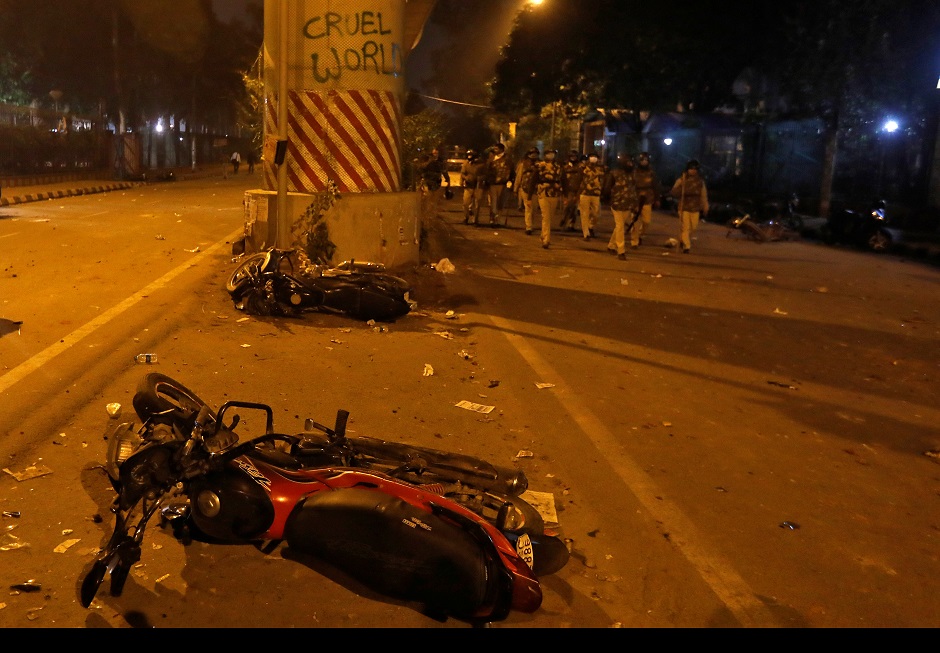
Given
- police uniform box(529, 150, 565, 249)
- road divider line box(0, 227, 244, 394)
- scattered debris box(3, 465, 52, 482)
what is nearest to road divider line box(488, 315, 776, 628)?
scattered debris box(3, 465, 52, 482)

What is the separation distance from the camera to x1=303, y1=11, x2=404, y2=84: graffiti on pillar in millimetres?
10867

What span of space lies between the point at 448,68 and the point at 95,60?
36416 millimetres

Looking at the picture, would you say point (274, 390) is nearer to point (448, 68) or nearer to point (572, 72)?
point (572, 72)

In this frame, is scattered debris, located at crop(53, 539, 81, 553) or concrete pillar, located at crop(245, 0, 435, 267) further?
concrete pillar, located at crop(245, 0, 435, 267)

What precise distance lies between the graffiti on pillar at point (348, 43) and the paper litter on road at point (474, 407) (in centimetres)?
588

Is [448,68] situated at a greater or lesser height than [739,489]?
greater

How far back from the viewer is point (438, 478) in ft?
14.9

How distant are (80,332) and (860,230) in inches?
661

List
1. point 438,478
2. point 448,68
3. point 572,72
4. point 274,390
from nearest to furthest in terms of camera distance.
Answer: point 438,478, point 274,390, point 572,72, point 448,68

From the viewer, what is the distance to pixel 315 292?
353 inches

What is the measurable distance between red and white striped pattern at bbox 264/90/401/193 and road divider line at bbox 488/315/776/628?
4.91 m

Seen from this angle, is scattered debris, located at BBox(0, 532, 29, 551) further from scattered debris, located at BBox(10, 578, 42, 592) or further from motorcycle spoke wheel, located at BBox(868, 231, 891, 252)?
motorcycle spoke wheel, located at BBox(868, 231, 891, 252)

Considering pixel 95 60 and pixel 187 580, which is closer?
pixel 187 580

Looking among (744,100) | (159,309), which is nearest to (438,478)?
(159,309)
